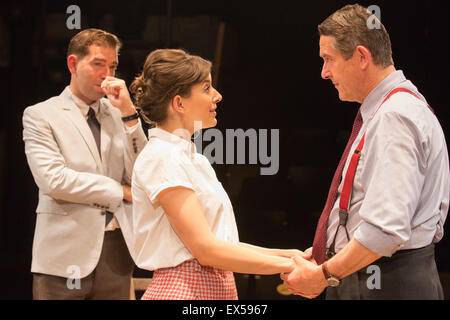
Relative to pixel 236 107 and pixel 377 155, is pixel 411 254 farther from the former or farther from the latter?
pixel 236 107

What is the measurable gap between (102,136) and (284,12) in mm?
1433

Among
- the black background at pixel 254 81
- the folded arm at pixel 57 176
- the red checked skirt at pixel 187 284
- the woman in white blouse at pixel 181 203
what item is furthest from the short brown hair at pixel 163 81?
the black background at pixel 254 81

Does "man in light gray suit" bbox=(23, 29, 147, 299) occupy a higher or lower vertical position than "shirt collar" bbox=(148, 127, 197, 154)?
lower

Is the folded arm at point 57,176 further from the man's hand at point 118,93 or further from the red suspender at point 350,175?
the red suspender at point 350,175

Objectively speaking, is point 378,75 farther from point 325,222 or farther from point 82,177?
point 82,177

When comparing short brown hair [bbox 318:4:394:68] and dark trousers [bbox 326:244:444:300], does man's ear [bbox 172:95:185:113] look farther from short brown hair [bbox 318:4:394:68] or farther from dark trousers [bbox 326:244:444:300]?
dark trousers [bbox 326:244:444:300]

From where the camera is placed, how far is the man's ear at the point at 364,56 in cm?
188

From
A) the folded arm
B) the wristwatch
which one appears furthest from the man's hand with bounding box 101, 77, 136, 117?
the wristwatch

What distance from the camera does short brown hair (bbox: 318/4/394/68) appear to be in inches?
74.0

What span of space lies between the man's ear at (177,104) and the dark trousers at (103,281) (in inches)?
40.6

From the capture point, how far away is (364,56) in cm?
189

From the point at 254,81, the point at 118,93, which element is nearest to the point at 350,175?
the point at 118,93

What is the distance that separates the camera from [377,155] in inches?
65.7

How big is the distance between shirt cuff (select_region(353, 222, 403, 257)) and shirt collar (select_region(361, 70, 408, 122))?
0.43 m
